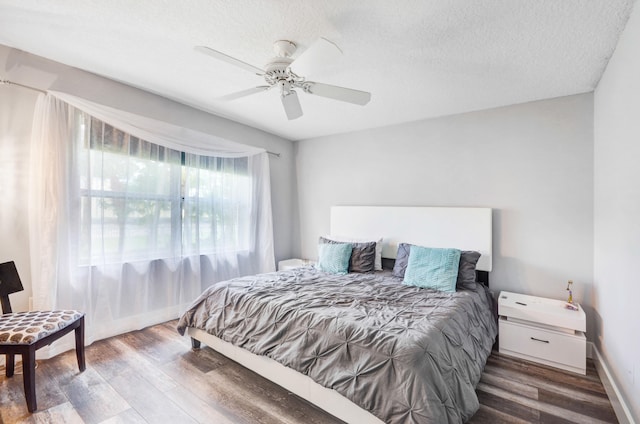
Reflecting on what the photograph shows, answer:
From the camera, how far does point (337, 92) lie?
2061mm

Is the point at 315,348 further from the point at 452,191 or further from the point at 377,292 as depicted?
the point at 452,191

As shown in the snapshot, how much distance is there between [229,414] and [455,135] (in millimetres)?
3420

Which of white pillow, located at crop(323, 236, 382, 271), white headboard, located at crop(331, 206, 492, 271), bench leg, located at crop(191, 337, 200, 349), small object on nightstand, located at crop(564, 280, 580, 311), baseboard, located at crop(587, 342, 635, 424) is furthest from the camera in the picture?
white pillow, located at crop(323, 236, 382, 271)

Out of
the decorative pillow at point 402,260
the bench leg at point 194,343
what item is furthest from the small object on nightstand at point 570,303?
the bench leg at point 194,343

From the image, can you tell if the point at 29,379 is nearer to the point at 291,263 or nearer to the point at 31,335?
the point at 31,335

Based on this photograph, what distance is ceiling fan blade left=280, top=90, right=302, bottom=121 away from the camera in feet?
7.16

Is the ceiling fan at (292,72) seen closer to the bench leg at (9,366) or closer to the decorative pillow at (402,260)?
the decorative pillow at (402,260)

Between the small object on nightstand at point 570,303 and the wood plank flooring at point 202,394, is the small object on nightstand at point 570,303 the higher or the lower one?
the higher one

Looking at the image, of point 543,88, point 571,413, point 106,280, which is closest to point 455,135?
point 543,88

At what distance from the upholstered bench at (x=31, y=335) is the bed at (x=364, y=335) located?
30.2 inches

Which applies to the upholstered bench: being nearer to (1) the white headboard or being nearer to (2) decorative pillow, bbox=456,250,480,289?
(1) the white headboard

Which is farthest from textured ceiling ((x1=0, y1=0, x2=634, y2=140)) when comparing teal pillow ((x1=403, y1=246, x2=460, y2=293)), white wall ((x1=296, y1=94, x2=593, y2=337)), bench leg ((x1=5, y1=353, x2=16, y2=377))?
bench leg ((x1=5, y1=353, x2=16, y2=377))

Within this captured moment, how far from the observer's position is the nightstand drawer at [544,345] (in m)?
2.30

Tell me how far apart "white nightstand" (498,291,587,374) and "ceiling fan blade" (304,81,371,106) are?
221 centimetres
